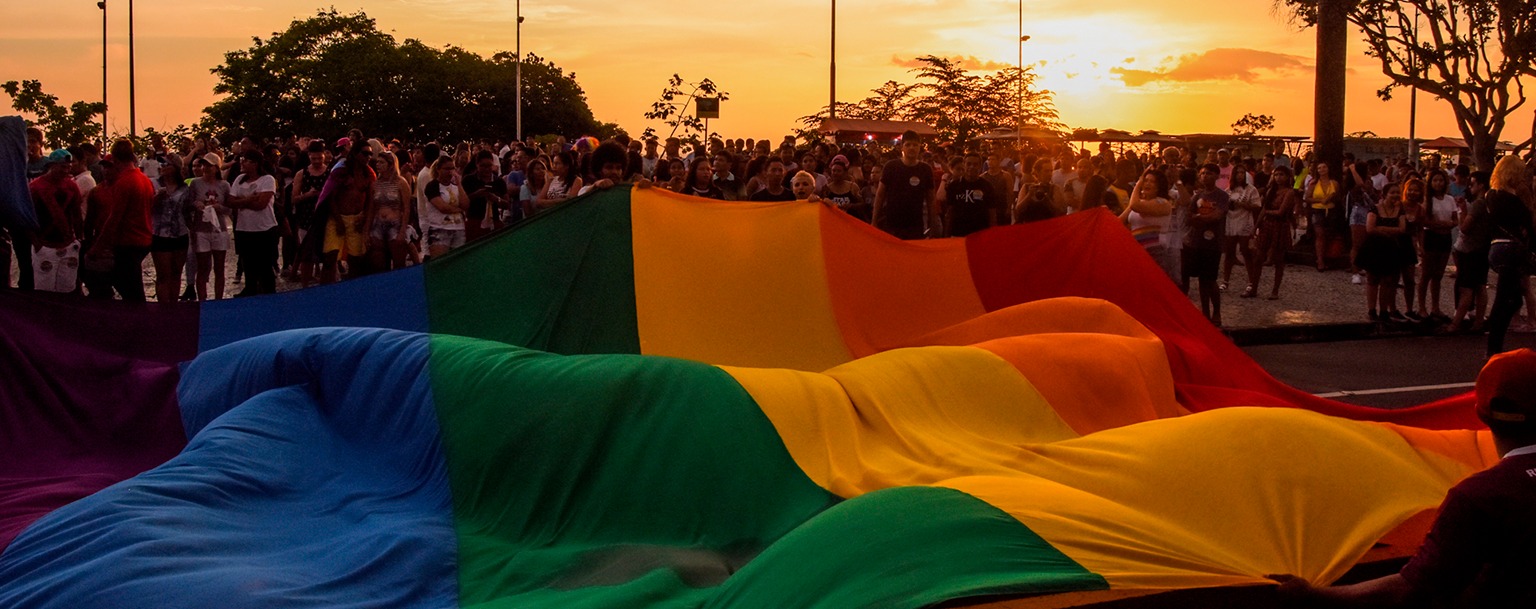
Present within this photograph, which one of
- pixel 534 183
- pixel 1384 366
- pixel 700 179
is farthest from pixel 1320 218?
pixel 534 183

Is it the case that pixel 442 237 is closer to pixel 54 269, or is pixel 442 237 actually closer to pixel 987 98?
pixel 54 269

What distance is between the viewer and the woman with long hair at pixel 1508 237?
10.5 meters

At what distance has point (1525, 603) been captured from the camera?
10.4 ft

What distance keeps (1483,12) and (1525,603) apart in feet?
91.8

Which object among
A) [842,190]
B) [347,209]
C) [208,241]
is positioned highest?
[842,190]

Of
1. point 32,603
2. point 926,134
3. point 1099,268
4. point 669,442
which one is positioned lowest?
point 32,603

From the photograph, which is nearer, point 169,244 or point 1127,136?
point 169,244

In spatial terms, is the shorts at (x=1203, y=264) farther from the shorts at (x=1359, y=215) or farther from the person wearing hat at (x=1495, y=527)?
the person wearing hat at (x=1495, y=527)

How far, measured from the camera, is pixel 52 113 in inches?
1420

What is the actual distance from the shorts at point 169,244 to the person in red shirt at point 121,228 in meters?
0.58

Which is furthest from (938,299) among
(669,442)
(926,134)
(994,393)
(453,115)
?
(453,115)

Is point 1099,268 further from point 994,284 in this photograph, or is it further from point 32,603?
point 32,603

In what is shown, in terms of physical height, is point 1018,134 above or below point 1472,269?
above

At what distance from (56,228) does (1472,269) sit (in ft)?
43.7
